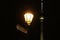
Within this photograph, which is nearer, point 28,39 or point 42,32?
point 28,39

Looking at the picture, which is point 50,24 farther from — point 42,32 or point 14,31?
point 14,31

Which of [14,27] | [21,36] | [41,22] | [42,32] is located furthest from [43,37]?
[14,27]

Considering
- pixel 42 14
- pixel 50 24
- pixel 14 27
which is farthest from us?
pixel 50 24

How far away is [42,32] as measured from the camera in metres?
3.17

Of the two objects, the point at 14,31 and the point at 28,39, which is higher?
the point at 14,31

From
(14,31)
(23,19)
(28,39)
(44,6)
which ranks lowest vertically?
(28,39)

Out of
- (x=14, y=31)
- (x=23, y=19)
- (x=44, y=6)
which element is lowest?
(x=14, y=31)

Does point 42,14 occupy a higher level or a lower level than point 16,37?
higher

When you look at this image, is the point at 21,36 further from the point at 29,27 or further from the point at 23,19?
the point at 23,19

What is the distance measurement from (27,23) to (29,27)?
97 millimetres

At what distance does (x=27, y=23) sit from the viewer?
2936 millimetres

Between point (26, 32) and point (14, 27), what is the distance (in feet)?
0.88

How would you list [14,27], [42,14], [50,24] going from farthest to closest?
[50,24] < [42,14] < [14,27]

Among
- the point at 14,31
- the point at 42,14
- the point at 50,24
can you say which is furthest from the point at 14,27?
the point at 50,24
